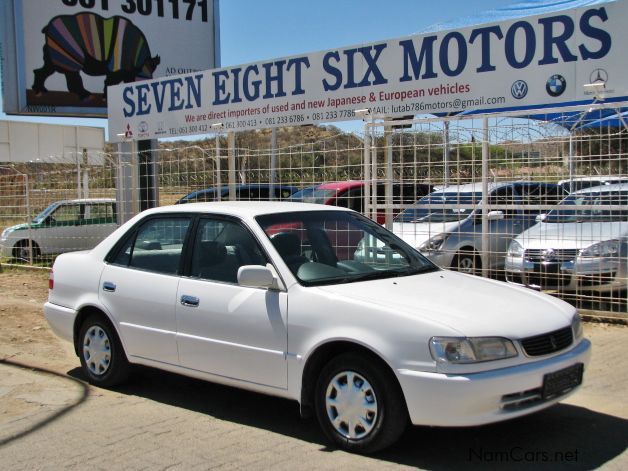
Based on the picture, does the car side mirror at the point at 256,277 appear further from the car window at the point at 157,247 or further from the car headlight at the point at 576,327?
the car headlight at the point at 576,327

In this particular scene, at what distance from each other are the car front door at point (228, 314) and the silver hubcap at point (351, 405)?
412 mm

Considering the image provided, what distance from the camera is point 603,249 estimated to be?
7980 millimetres

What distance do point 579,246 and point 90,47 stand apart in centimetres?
1683

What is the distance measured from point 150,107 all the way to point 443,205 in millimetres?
6980

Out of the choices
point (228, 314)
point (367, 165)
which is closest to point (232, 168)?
point (367, 165)

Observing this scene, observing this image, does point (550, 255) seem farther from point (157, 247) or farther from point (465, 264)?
point (157, 247)

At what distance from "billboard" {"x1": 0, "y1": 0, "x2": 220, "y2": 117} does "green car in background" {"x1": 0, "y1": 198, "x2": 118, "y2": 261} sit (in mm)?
6722

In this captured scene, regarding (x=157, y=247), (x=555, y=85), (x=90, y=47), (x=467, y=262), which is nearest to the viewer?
(x=157, y=247)

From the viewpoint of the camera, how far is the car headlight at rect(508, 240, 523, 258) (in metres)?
8.66

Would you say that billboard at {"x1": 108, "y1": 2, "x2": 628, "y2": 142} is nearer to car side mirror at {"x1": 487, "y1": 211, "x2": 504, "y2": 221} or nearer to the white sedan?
car side mirror at {"x1": 487, "y1": 211, "x2": 504, "y2": 221}

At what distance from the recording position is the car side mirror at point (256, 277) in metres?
4.75

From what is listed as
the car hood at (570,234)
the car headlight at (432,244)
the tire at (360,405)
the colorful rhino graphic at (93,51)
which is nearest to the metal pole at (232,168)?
the car headlight at (432,244)

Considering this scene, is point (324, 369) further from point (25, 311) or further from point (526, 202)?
point (25, 311)

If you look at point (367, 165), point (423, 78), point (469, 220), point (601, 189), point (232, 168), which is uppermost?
point (423, 78)
